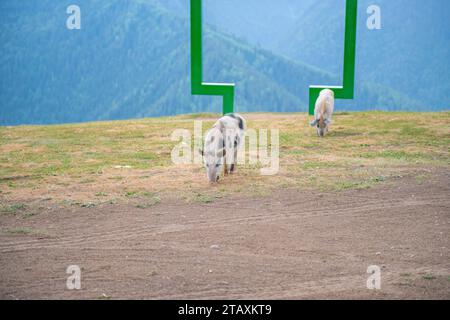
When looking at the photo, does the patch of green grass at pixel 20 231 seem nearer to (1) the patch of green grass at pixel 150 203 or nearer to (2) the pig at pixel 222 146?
(1) the patch of green grass at pixel 150 203

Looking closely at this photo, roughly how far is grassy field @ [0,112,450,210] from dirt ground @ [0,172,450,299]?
955 mm

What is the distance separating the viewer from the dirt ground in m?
8.00

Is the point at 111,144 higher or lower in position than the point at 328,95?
lower

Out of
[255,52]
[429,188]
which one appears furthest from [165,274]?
[255,52]

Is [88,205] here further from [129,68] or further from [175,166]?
[129,68]

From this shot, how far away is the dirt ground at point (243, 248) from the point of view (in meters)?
8.00

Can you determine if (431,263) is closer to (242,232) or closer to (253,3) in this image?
(242,232)

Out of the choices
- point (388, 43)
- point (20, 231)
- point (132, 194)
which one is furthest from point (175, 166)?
point (388, 43)

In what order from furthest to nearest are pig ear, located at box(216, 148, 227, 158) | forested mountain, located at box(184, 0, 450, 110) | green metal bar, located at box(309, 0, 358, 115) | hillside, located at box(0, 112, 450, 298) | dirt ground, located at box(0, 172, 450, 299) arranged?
1. forested mountain, located at box(184, 0, 450, 110)
2. green metal bar, located at box(309, 0, 358, 115)
3. pig ear, located at box(216, 148, 227, 158)
4. hillside, located at box(0, 112, 450, 298)
5. dirt ground, located at box(0, 172, 450, 299)

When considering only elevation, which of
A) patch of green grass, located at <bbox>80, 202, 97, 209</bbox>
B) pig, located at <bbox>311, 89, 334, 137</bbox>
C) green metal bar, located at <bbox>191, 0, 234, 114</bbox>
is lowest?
patch of green grass, located at <bbox>80, 202, 97, 209</bbox>

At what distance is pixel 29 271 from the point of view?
344 inches

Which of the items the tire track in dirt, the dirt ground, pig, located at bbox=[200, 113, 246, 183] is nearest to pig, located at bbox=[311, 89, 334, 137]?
pig, located at bbox=[200, 113, 246, 183]

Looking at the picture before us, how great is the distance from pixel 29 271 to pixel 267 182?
6531 mm

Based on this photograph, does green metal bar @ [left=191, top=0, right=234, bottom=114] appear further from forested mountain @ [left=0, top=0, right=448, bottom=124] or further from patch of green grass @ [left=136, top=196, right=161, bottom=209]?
forested mountain @ [left=0, top=0, right=448, bottom=124]
